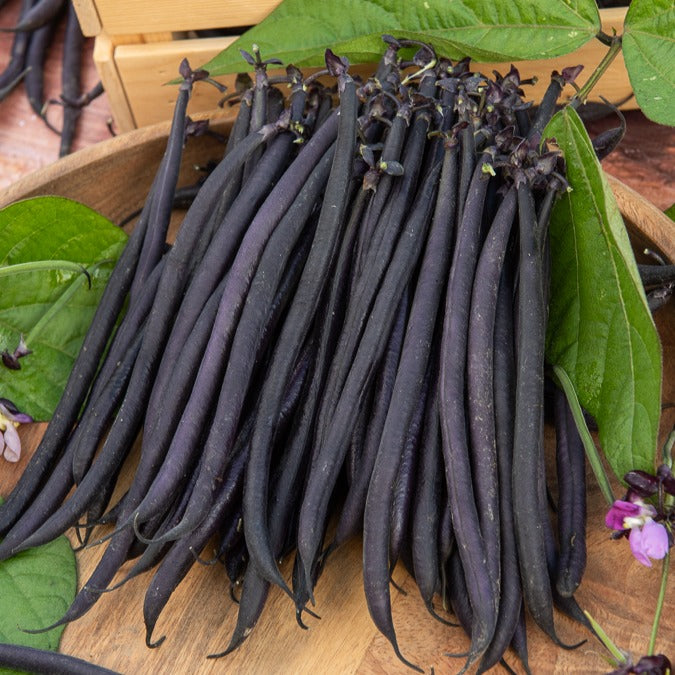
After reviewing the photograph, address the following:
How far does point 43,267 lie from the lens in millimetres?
760

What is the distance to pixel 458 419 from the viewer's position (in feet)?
1.93

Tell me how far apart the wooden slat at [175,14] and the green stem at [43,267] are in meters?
0.31

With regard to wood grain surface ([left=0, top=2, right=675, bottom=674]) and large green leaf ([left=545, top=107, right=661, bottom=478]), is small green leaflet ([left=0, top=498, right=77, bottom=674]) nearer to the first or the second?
wood grain surface ([left=0, top=2, right=675, bottom=674])

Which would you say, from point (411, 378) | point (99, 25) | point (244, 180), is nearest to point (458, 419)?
point (411, 378)

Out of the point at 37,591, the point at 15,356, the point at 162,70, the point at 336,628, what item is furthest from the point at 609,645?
the point at 162,70

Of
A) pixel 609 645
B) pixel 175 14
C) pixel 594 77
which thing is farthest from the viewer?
pixel 175 14

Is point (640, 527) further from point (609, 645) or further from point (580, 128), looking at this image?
point (580, 128)

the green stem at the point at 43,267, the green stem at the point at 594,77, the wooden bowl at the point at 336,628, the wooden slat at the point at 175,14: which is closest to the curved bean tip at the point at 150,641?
the wooden bowl at the point at 336,628

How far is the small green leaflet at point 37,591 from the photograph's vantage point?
0.63 meters

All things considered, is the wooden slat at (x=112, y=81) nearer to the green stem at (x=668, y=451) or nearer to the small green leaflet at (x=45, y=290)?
the small green leaflet at (x=45, y=290)

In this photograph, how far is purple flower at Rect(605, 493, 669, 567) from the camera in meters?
0.56

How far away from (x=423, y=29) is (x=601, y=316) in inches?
13.0

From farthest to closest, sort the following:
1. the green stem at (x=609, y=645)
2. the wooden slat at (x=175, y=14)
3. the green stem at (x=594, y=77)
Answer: the wooden slat at (x=175, y=14) < the green stem at (x=594, y=77) < the green stem at (x=609, y=645)

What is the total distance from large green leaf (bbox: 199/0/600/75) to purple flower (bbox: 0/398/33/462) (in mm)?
381
